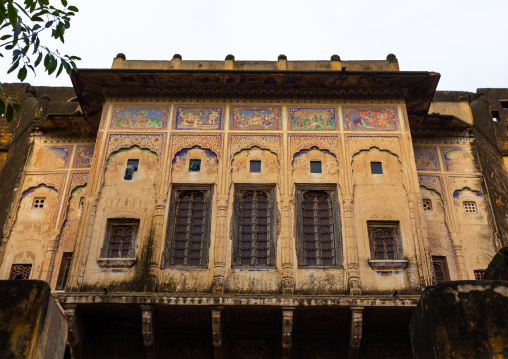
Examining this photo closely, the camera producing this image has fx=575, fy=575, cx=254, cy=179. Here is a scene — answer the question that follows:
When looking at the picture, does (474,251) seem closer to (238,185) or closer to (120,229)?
(238,185)

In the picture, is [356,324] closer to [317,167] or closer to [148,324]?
[317,167]

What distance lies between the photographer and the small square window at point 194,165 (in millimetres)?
12195

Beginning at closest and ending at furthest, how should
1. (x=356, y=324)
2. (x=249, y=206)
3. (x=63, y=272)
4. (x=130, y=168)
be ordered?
(x=356, y=324)
(x=249, y=206)
(x=130, y=168)
(x=63, y=272)

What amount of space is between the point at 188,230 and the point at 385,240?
12.9 ft

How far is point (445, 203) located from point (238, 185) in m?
4.97

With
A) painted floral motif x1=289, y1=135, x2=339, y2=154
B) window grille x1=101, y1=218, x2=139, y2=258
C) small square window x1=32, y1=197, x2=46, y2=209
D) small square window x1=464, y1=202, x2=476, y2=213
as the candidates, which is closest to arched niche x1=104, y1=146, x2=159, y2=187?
window grille x1=101, y1=218, x2=139, y2=258

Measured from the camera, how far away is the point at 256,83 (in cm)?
1300

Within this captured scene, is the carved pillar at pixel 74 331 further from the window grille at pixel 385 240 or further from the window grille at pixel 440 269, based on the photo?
the window grille at pixel 440 269

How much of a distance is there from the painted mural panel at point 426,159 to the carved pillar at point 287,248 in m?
3.99

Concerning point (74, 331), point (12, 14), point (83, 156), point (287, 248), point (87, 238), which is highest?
point (83, 156)

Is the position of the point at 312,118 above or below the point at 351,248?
above

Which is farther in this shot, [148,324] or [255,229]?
[255,229]

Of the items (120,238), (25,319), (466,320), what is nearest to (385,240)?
(120,238)

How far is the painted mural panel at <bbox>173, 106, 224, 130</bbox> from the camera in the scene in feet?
42.0
